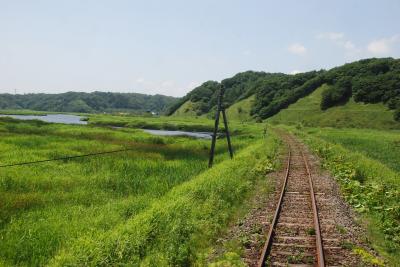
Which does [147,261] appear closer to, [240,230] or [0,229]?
[240,230]

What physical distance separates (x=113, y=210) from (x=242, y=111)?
16477cm

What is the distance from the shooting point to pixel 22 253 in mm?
9922

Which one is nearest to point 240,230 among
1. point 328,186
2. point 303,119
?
point 328,186

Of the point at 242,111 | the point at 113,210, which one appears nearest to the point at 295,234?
the point at 113,210

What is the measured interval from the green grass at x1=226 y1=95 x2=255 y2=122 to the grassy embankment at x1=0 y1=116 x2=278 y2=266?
14063cm

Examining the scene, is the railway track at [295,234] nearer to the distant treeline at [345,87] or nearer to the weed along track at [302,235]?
the weed along track at [302,235]

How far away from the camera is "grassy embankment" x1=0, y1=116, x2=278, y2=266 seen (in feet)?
32.0

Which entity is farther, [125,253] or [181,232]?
[181,232]

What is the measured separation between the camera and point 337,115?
370ft

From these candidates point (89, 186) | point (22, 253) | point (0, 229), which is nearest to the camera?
point (22, 253)

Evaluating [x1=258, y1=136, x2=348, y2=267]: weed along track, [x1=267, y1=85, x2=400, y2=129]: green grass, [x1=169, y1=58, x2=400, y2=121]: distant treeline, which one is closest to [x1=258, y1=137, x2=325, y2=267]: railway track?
[x1=258, y1=136, x2=348, y2=267]: weed along track

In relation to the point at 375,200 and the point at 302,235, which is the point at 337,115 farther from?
the point at 302,235

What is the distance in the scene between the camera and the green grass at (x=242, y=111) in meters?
168

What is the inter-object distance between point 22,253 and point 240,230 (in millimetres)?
6608
